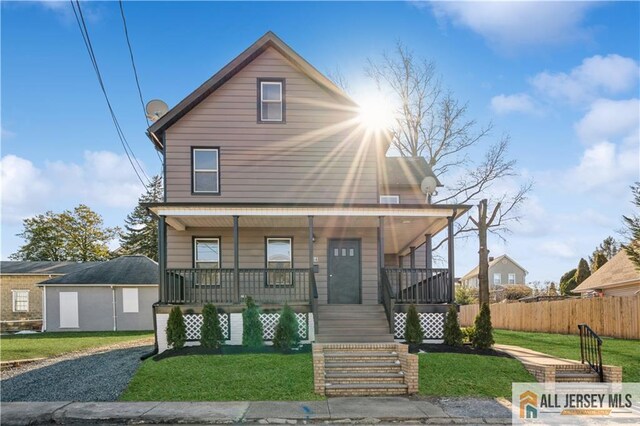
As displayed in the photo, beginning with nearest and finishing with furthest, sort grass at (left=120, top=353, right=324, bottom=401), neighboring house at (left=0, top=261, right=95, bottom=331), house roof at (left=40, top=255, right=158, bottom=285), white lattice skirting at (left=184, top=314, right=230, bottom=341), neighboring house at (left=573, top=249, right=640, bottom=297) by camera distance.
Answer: grass at (left=120, top=353, right=324, bottom=401) < white lattice skirting at (left=184, top=314, right=230, bottom=341) < neighboring house at (left=573, top=249, right=640, bottom=297) < house roof at (left=40, top=255, right=158, bottom=285) < neighboring house at (left=0, top=261, right=95, bottom=331)

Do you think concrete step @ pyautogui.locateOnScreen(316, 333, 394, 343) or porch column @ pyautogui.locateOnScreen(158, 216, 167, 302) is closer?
concrete step @ pyautogui.locateOnScreen(316, 333, 394, 343)

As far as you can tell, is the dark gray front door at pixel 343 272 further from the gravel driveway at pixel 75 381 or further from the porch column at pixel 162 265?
the gravel driveway at pixel 75 381

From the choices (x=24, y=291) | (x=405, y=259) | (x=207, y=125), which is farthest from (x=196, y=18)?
(x=24, y=291)

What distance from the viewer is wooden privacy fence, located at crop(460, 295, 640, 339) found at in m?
15.9

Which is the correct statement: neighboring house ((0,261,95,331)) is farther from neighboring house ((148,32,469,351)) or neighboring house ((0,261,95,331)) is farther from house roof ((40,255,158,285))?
neighboring house ((148,32,469,351))

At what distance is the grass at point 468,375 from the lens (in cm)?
927

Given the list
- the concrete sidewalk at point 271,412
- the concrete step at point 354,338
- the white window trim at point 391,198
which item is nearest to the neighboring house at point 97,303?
the white window trim at point 391,198

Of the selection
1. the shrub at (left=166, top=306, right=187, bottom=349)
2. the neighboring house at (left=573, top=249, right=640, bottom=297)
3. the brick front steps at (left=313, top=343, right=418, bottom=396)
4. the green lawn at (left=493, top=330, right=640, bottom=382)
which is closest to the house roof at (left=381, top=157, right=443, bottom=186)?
the green lawn at (left=493, top=330, right=640, bottom=382)

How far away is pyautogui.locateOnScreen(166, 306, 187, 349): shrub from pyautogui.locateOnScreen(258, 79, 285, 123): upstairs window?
685cm

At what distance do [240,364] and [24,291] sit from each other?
2431cm

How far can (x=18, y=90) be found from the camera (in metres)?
12.7

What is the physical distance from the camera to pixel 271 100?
50.6ft

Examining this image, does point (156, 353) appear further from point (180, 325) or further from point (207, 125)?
point (207, 125)

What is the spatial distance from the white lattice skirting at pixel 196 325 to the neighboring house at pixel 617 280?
18899mm
